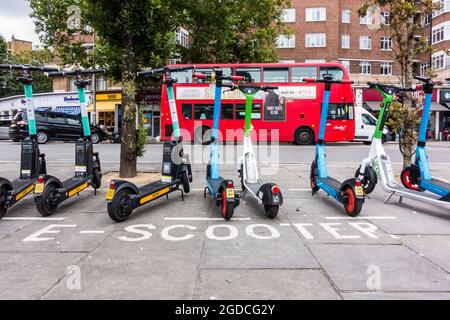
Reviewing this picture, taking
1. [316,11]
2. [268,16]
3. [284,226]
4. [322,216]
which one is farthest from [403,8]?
[316,11]

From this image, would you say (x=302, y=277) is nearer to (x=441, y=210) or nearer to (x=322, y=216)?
(x=322, y=216)

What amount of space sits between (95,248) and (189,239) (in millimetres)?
1054

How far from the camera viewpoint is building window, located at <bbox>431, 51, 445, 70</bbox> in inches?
1329

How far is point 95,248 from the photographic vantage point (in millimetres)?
4160

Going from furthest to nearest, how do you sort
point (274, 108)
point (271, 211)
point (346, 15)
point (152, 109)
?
1. point (346, 15)
2. point (152, 109)
3. point (274, 108)
4. point (271, 211)

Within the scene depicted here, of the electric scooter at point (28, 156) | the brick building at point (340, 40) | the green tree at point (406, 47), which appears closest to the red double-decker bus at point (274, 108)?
the green tree at point (406, 47)

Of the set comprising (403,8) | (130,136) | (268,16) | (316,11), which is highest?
(316,11)

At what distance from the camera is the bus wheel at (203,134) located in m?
20.3

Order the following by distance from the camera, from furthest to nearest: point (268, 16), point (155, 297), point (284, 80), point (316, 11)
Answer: point (316, 11) < point (268, 16) < point (284, 80) < point (155, 297)

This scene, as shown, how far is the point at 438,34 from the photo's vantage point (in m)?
33.9

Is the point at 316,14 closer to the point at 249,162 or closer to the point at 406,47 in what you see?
the point at 406,47

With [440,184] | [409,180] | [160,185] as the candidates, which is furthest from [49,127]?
[440,184]

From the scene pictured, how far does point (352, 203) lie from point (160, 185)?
9.71 ft

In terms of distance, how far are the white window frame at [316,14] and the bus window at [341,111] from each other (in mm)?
19042
